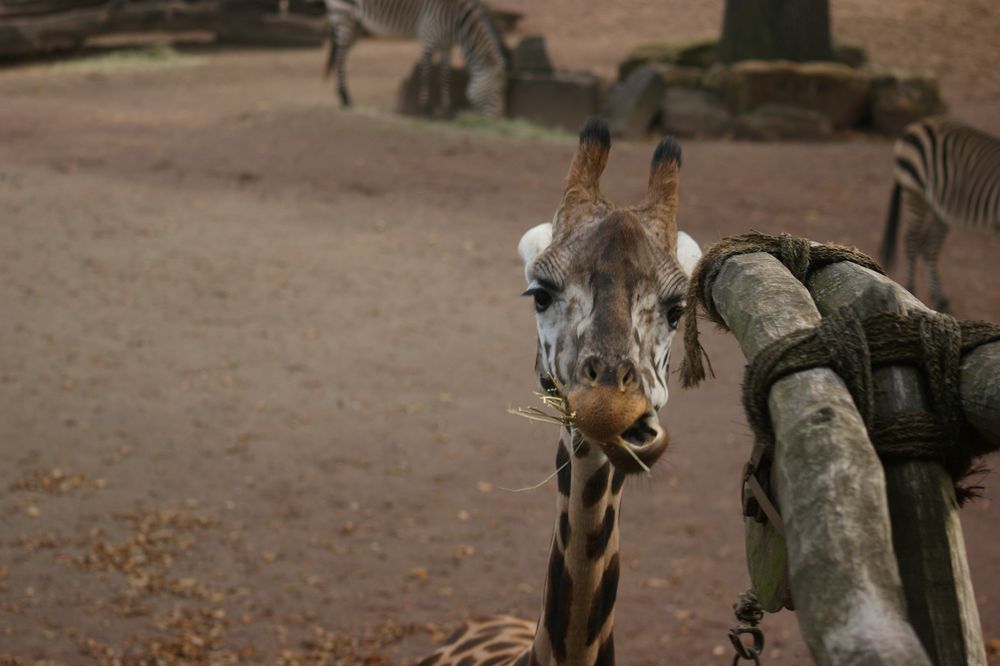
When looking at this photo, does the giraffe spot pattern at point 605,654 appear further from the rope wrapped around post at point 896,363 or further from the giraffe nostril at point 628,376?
the rope wrapped around post at point 896,363

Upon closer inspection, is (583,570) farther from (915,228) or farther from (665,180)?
(915,228)

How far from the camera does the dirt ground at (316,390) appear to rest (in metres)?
4.88

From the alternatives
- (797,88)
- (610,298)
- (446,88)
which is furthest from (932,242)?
(610,298)

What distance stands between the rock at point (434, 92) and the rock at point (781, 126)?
11.7 feet

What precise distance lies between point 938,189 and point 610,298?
7.63 m

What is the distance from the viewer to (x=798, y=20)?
48.2 ft

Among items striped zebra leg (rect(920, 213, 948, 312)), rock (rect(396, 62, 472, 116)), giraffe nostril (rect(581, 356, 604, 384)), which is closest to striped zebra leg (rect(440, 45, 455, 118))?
rock (rect(396, 62, 472, 116))

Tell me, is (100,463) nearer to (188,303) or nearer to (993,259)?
(188,303)

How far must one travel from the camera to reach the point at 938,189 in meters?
9.00

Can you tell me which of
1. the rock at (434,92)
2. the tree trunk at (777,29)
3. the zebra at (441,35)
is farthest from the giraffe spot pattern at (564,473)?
the tree trunk at (777,29)

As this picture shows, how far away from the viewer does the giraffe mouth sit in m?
2.00

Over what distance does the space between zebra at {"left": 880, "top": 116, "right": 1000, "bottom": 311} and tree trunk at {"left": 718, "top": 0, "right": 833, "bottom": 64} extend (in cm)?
568

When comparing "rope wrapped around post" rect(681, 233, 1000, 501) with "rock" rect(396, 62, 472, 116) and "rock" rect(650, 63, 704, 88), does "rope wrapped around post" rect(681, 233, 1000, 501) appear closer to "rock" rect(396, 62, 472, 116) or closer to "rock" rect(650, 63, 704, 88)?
"rock" rect(396, 62, 472, 116)

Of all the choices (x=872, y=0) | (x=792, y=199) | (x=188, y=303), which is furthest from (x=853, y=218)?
(x=872, y=0)
